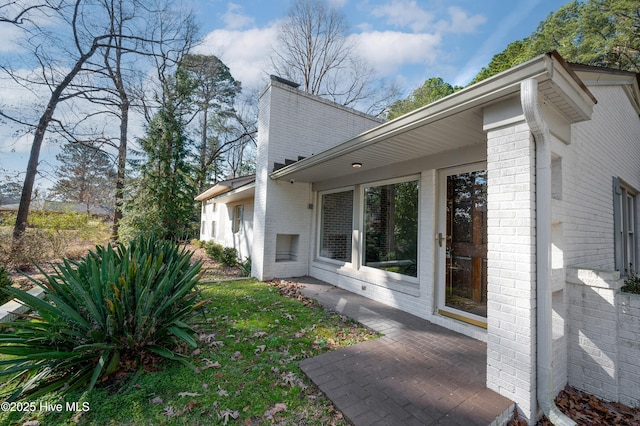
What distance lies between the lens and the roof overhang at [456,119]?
7.45 ft

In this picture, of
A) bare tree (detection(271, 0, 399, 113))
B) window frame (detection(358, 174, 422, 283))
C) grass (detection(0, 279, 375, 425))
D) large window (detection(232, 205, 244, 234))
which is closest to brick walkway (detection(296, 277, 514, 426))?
grass (detection(0, 279, 375, 425))

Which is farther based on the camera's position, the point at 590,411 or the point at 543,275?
the point at 590,411

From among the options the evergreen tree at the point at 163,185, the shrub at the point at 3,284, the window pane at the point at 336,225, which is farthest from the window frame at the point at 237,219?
the shrub at the point at 3,284

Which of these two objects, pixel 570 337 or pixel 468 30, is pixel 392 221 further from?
pixel 468 30

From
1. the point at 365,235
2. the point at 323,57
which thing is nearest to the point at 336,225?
the point at 365,235

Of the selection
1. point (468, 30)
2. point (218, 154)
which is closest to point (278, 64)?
point (218, 154)

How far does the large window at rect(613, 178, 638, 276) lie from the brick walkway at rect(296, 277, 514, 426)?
11.6 ft

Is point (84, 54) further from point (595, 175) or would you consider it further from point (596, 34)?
point (596, 34)

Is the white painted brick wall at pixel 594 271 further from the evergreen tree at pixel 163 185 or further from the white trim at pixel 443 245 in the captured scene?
the evergreen tree at pixel 163 185

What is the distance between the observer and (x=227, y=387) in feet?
8.45

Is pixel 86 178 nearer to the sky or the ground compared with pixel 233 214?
nearer to the sky

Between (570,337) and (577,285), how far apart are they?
2.02 ft

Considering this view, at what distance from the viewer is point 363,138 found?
4.05m

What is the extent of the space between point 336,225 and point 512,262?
461 cm
